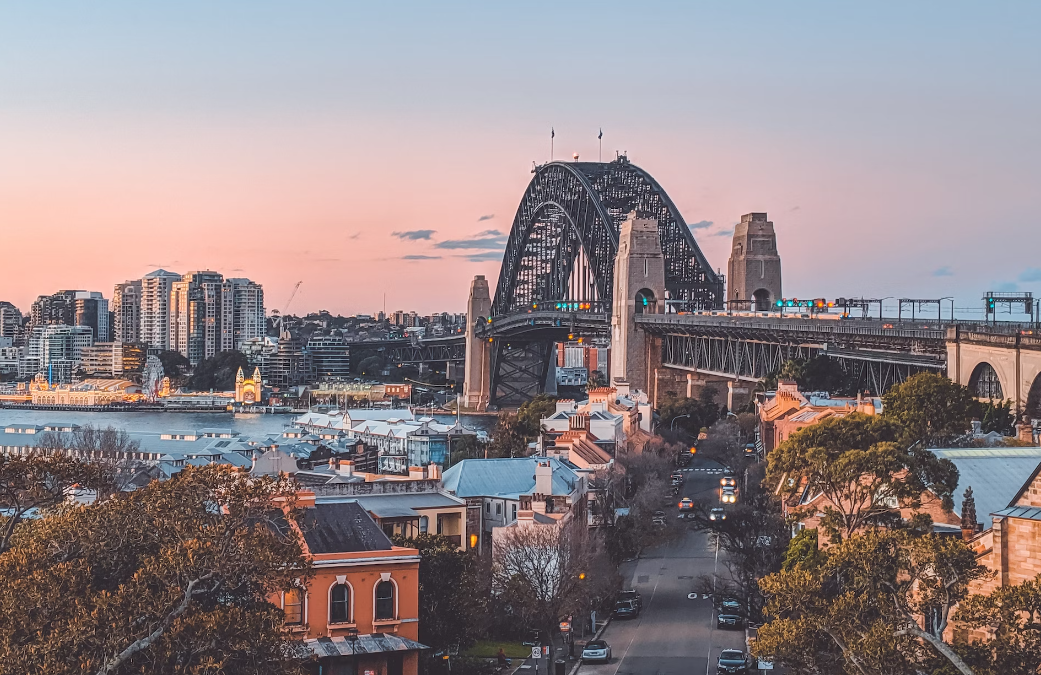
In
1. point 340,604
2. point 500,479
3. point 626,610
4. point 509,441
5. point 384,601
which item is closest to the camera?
point 340,604

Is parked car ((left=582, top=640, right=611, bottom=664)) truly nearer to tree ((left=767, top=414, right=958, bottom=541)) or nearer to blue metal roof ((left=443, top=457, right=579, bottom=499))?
tree ((left=767, top=414, right=958, bottom=541))

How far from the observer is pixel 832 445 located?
30.0 metres

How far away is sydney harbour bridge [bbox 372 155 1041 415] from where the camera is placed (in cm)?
6397

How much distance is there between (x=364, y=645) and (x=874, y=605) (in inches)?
415

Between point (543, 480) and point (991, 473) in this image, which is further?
point (543, 480)

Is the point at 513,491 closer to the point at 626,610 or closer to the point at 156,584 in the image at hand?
the point at 626,610

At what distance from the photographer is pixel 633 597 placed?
129ft

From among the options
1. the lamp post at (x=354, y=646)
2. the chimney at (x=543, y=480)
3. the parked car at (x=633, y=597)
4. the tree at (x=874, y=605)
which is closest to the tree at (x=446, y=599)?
the lamp post at (x=354, y=646)

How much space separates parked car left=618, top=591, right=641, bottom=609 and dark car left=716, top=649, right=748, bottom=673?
6.96m

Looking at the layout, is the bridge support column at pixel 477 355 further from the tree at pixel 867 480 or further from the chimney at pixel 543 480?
the tree at pixel 867 480

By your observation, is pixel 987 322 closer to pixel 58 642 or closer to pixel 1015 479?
pixel 1015 479

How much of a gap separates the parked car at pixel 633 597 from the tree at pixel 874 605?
1681 centimetres

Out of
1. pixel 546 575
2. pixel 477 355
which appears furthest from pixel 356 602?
pixel 477 355

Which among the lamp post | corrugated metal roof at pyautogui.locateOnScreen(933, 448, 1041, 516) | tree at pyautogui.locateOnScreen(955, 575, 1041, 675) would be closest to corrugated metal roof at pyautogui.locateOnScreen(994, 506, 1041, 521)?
tree at pyautogui.locateOnScreen(955, 575, 1041, 675)
